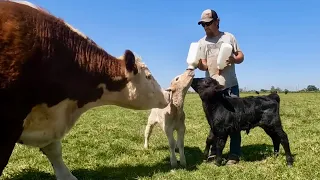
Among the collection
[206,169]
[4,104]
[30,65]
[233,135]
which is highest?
[30,65]

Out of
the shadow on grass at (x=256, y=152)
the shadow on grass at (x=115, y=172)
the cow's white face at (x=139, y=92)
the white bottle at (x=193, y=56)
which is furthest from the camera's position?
the shadow on grass at (x=256, y=152)

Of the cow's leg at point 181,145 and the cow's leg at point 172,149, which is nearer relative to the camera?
the cow's leg at point 172,149

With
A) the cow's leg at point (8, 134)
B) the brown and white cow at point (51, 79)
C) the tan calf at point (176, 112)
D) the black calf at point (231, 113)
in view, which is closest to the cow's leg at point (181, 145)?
the tan calf at point (176, 112)

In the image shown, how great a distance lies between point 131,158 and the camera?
27.3 feet

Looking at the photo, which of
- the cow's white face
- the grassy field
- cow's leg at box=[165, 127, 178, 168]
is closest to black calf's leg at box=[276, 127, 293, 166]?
the grassy field

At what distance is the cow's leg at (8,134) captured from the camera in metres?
4.53

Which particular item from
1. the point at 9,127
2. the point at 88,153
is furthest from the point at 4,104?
the point at 88,153

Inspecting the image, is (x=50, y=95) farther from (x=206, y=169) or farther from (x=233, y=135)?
(x=233, y=135)

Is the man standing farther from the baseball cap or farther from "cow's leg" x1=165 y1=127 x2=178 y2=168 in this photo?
"cow's leg" x1=165 y1=127 x2=178 y2=168

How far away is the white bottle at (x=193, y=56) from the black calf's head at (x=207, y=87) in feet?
1.22

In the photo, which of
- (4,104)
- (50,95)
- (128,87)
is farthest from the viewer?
(128,87)

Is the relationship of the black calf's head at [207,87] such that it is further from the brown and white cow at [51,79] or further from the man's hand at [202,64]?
the brown and white cow at [51,79]

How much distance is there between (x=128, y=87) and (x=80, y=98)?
78 centimetres

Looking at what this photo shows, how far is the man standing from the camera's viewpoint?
792 cm
